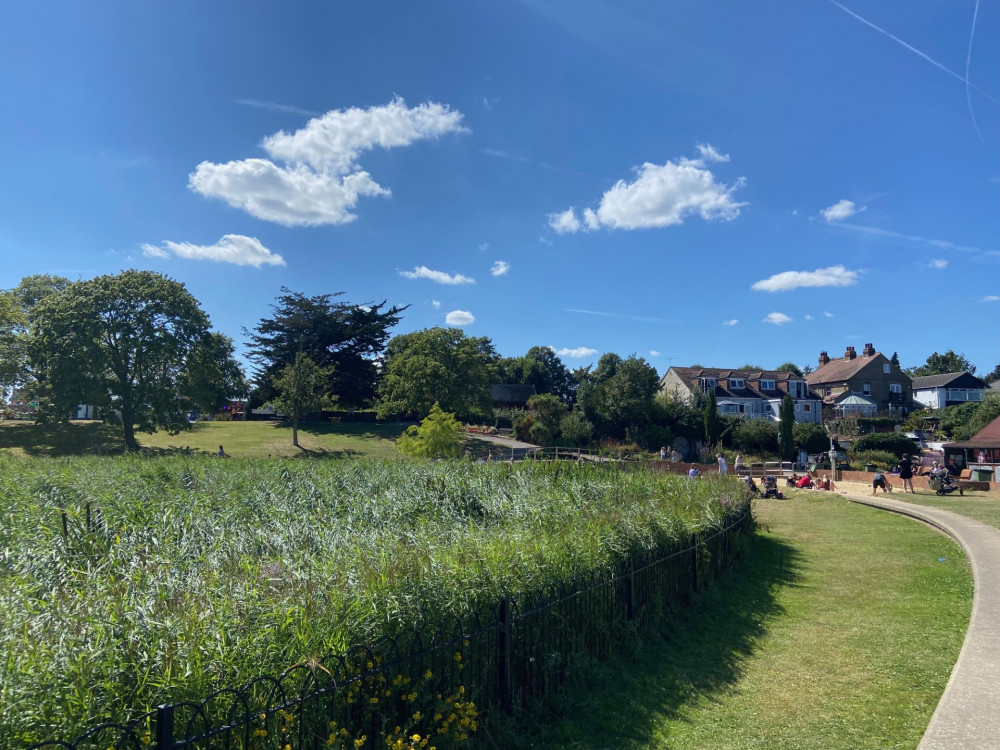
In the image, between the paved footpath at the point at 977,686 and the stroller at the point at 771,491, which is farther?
the stroller at the point at 771,491

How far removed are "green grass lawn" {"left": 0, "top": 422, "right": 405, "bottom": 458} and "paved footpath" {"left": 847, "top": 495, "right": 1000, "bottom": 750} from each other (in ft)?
90.9

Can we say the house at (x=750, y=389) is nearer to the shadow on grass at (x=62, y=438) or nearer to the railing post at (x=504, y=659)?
the shadow on grass at (x=62, y=438)

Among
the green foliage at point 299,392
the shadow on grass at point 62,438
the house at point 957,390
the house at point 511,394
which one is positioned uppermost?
the house at point 957,390

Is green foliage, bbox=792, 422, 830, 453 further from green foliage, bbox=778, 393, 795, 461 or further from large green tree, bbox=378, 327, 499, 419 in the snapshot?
large green tree, bbox=378, 327, 499, 419

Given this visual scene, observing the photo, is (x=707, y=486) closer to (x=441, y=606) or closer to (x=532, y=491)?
(x=532, y=491)

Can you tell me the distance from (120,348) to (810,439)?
4598 centimetres

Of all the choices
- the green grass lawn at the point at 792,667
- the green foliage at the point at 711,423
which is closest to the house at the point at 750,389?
the green foliage at the point at 711,423

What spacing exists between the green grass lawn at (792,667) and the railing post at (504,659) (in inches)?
14.4

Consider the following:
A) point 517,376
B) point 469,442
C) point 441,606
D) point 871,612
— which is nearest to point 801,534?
point 871,612

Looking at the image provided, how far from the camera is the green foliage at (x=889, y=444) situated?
3891 cm

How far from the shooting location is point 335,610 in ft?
12.0

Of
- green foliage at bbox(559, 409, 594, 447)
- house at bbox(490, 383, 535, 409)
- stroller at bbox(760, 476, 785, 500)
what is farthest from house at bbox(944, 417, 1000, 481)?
house at bbox(490, 383, 535, 409)

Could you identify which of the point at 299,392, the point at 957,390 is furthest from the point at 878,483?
the point at 957,390

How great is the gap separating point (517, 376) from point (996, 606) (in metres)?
82.9
